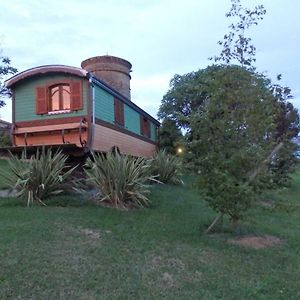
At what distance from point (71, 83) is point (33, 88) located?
6.29 ft

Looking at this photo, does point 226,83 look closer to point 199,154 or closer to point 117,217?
point 199,154

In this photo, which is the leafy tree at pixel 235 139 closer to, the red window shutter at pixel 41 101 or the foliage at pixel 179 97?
the red window shutter at pixel 41 101

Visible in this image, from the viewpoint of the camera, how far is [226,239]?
815cm

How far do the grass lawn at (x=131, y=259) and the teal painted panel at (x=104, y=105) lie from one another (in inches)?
250

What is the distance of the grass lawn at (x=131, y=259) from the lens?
555 centimetres

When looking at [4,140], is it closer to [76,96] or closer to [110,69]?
[76,96]

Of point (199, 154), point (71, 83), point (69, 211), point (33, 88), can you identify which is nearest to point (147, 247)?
point (199, 154)

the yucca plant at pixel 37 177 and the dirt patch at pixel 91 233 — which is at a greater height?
the yucca plant at pixel 37 177

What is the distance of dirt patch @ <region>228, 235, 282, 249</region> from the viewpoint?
794cm

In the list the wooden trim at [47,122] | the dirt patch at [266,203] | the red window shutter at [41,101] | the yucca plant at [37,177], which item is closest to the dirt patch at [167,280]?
the dirt patch at [266,203]

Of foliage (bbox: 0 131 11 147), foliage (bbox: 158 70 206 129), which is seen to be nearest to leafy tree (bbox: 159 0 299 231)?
foliage (bbox: 0 131 11 147)

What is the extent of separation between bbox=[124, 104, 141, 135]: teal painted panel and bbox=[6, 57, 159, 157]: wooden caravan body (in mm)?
1120

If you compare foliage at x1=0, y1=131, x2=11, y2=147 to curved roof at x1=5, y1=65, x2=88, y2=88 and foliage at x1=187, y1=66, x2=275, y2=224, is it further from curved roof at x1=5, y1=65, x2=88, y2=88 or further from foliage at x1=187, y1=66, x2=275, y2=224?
foliage at x1=187, y1=66, x2=275, y2=224

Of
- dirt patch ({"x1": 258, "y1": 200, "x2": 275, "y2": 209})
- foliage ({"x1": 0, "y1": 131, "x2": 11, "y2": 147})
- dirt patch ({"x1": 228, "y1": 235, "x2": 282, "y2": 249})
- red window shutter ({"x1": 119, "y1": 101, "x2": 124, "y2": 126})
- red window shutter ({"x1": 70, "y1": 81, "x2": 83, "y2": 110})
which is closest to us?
dirt patch ({"x1": 228, "y1": 235, "x2": 282, "y2": 249})
